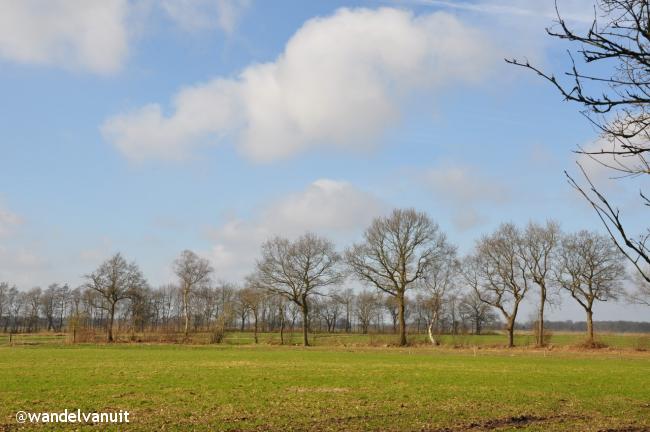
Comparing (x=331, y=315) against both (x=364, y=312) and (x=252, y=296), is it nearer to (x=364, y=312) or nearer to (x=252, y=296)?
(x=364, y=312)

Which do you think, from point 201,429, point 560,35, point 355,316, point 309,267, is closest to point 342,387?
point 201,429

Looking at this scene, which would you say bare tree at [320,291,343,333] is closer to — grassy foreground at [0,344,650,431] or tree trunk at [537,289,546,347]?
tree trunk at [537,289,546,347]

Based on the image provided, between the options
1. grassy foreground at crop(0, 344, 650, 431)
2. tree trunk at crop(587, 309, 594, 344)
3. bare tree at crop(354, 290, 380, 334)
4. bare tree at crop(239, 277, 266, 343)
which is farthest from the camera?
bare tree at crop(354, 290, 380, 334)

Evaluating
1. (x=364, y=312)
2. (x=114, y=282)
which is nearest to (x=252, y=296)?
(x=114, y=282)

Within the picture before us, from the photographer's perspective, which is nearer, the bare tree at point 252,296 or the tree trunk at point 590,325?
the tree trunk at point 590,325

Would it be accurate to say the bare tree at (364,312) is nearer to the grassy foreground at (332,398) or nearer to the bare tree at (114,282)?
the bare tree at (114,282)

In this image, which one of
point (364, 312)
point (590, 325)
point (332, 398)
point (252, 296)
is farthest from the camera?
point (364, 312)

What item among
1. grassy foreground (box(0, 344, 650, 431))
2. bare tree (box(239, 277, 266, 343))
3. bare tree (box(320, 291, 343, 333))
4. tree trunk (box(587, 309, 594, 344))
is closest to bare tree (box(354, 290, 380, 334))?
bare tree (box(320, 291, 343, 333))

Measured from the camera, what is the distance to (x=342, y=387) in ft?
65.7

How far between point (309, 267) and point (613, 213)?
66.0m

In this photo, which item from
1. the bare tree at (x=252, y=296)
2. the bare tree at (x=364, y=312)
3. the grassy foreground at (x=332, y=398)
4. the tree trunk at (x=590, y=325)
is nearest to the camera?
the grassy foreground at (x=332, y=398)

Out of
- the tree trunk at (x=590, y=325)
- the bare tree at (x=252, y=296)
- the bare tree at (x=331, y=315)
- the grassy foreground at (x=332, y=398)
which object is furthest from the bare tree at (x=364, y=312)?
the grassy foreground at (x=332, y=398)

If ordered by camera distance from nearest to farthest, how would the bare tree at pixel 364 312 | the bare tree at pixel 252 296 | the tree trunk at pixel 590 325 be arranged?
1. the tree trunk at pixel 590 325
2. the bare tree at pixel 252 296
3. the bare tree at pixel 364 312

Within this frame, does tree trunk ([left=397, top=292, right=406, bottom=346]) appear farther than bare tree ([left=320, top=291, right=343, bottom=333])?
No
